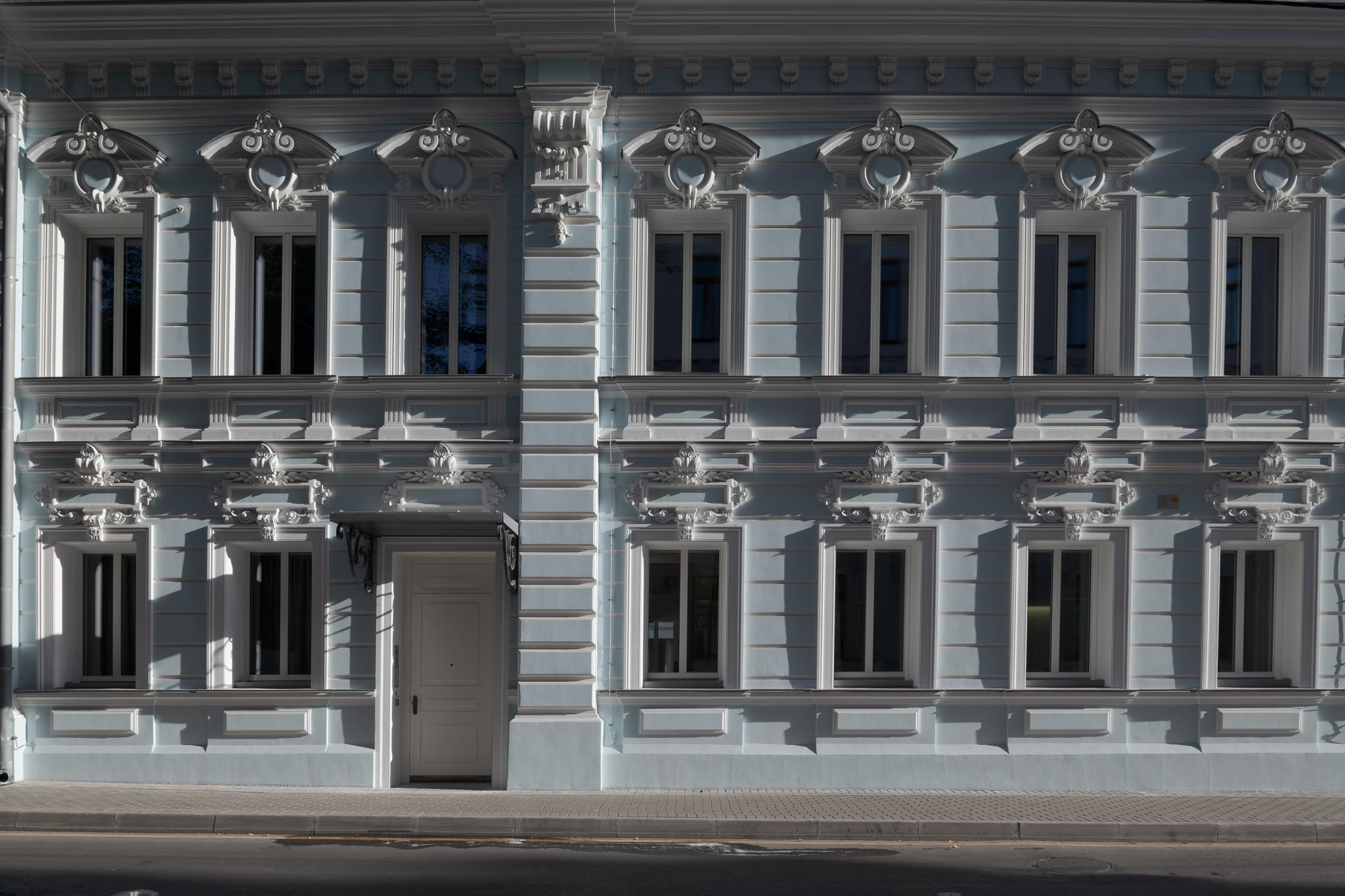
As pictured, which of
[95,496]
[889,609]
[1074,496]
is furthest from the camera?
[889,609]

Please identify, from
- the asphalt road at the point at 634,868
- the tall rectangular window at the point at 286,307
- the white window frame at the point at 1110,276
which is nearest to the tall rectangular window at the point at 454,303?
the tall rectangular window at the point at 286,307

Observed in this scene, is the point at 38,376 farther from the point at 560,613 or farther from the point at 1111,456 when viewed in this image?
the point at 1111,456

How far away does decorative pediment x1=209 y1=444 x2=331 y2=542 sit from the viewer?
11688 mm

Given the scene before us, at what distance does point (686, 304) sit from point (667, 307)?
0.22 meters

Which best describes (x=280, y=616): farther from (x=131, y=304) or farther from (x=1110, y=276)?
(x=1110, y=276)

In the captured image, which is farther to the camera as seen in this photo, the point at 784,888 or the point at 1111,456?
the point at 1111,456

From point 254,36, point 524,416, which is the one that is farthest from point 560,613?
point 254,36

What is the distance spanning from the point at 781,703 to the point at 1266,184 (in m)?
7.58

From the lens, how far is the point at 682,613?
1193 centimetres

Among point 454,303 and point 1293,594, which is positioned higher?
point 454,303

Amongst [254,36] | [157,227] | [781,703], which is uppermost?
[254,36]

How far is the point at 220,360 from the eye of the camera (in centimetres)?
1183

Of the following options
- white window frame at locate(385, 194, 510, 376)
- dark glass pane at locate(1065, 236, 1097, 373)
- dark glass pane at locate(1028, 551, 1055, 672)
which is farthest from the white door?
dark glass pane at locate(1065, 236, 1097, 373)

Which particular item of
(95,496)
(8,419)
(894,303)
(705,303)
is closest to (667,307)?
(705,303)
